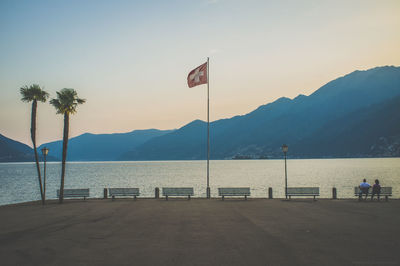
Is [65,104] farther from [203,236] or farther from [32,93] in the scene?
[203,236]

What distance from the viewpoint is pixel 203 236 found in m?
14.8

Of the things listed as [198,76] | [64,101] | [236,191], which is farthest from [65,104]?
[236,191]

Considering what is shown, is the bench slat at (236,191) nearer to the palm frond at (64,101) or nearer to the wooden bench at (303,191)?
the wooden bench at (303,191)

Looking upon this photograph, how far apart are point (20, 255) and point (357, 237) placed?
42.7 feet

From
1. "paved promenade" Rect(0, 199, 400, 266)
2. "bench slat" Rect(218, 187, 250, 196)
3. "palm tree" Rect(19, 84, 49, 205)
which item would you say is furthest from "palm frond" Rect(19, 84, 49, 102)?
"bench slat" Rect(218, 187, 250, 196)

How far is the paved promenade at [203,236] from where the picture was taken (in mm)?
11297

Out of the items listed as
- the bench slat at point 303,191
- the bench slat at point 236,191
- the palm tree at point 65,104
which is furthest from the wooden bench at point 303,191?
the palm tree at point 65,104

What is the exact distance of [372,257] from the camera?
36.8 ft

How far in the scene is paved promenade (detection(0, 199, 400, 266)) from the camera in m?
11.3

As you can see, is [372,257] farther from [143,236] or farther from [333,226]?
[143,236]

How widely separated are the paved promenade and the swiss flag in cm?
1147

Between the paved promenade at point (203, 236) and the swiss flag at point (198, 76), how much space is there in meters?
11.5

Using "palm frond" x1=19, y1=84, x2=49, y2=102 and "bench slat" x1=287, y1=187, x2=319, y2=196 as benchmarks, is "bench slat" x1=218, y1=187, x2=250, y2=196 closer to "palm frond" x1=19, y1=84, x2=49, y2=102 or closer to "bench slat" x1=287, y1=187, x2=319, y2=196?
"bench slat" x1=287, y1=187, x2=319, y2=196

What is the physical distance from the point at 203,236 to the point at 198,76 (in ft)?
58.1
